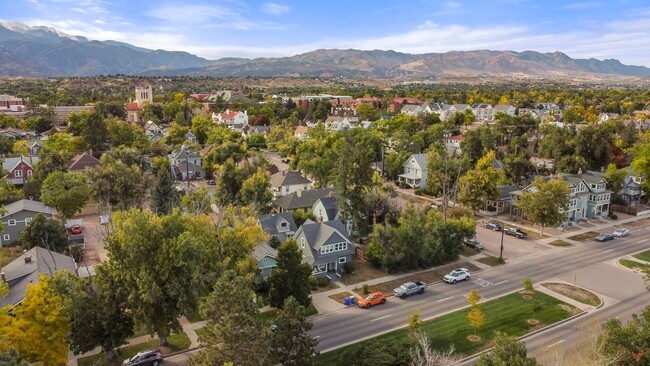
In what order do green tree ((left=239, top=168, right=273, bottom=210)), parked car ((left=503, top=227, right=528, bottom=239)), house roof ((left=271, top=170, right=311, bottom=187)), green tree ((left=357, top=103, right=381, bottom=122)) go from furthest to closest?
green tree ((left=357, top=103, right=381, bottom=122)) → house roof ((left=271, top=170, right=311, bottom=187)) → green tree ((left=239, top=168, right=273, bottom=210)) → parked car ((left=503, top=227, right=528, bottom=239))

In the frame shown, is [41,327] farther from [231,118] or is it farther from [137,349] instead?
[231,118]

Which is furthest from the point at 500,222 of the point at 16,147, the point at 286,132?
the point at 16,147

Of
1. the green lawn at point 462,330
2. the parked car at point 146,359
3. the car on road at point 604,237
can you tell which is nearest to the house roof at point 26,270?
the parked car at point 146,359

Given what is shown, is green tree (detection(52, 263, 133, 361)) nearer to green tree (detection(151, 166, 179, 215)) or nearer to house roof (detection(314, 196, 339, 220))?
green tree (detection(151, 166, 179, 215))

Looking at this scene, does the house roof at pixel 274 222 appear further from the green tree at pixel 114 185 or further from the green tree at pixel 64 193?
the green tree at pixel 64 193

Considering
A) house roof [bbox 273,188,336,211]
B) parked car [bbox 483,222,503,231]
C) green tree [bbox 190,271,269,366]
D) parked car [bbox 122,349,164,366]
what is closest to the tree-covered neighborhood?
green tree [bbox 190,271,269,366]

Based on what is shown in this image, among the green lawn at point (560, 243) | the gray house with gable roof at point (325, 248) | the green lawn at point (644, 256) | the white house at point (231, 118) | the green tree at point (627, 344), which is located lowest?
the green lawn at point (560, 243)

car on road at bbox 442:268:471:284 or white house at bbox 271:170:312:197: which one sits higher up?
white house at bbox 271:170:312:197
